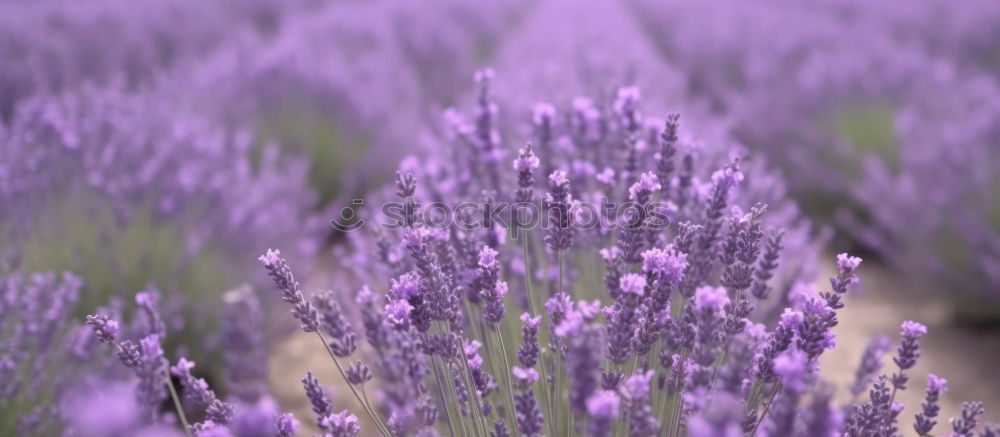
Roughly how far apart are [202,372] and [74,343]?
831mm

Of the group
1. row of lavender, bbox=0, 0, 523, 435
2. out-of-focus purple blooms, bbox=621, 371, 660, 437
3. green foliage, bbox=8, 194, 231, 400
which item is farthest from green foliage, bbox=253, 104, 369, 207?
out-of-focus purple blooms, bbox=621, 371, 660, 437

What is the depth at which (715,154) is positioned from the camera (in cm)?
210

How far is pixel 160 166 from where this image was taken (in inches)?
104

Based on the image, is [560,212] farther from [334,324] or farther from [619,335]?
[334,324]

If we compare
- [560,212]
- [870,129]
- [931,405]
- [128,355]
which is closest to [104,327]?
[128,355]

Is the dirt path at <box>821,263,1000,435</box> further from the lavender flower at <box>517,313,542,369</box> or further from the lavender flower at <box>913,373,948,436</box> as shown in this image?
the lavender flower at <box>517,313,542,369</box>

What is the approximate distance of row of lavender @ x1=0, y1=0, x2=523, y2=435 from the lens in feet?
6.36

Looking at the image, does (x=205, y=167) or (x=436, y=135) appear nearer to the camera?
(x=205, y=167)

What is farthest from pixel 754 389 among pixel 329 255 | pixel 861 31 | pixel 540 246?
pixel 861 31

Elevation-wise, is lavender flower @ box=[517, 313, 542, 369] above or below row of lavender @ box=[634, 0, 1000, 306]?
below

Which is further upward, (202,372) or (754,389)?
(202,372)

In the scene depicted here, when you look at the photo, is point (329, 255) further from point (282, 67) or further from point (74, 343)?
point (74, 343)
